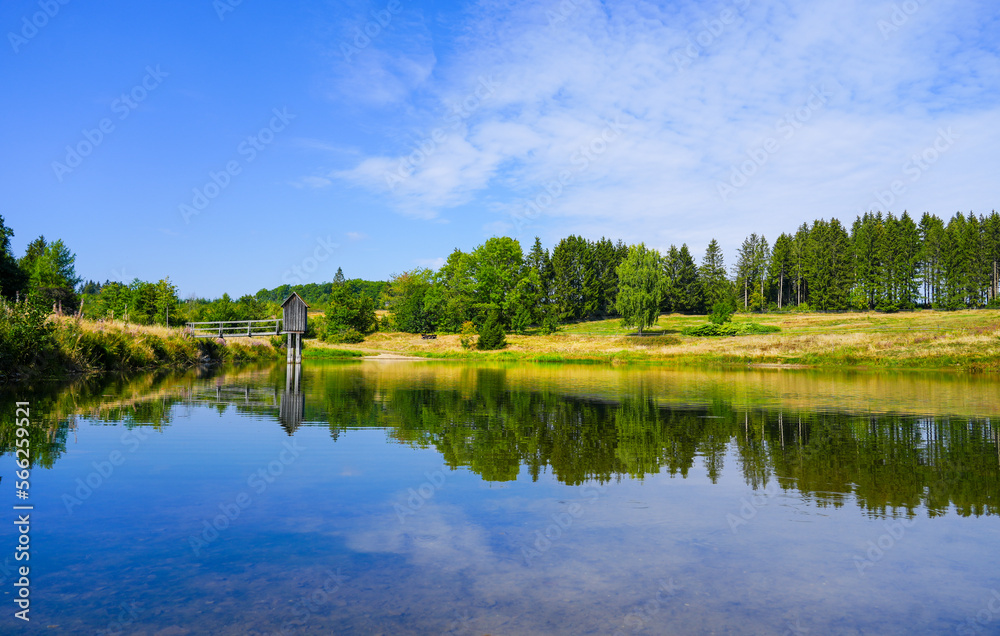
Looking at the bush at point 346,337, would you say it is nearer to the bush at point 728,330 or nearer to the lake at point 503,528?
the bush at point 728,330

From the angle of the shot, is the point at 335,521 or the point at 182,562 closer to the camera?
the point at 182,562

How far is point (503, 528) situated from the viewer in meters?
5.59

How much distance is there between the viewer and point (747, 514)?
6.24 meters

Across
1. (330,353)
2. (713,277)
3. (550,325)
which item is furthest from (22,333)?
(713,277)

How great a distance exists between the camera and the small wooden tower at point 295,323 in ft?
148

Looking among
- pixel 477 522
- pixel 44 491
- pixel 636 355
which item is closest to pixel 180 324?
pixel 636 355

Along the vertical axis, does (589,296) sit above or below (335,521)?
above

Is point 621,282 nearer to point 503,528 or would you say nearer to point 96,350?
point 96,350

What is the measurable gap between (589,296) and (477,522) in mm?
93649

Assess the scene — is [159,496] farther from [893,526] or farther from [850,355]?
[850,355]
